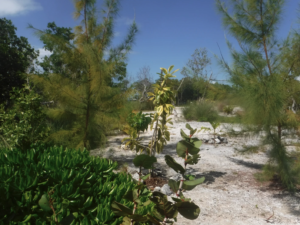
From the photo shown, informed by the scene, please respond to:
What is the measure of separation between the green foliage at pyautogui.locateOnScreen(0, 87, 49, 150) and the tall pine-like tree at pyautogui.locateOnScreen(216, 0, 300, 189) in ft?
10.1

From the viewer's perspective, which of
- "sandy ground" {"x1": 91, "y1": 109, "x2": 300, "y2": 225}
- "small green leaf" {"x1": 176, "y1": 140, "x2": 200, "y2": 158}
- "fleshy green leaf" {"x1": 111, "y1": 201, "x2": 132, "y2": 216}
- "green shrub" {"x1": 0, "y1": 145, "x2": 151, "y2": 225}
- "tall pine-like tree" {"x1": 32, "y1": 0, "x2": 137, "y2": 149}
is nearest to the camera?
"fleshy green leaf" {"x1": 111, "y1": 201, "x2": 132, "y2": 216}

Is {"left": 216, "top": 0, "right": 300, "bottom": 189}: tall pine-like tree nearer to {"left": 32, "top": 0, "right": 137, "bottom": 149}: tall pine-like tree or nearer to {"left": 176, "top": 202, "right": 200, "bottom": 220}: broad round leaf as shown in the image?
{"left": 32, "top": 0, "right": 137, "bottom": 149}: tall pine-like tree

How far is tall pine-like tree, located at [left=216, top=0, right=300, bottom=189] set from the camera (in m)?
Result: 3.17

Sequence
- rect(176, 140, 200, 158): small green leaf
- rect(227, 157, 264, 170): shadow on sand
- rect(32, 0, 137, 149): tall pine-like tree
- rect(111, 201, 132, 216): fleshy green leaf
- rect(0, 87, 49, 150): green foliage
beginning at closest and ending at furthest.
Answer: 1. rect(111, 201, 132, 216): fleshy green leaf
2. rect(176, 140, 200, 158): small green leaf
3. rect(0, 87, 49, 150): green foliage
4. rect(32, 0, 137, 149): tall pine-like tree
5. rect(227, 157, 264, 170): shadow on sand

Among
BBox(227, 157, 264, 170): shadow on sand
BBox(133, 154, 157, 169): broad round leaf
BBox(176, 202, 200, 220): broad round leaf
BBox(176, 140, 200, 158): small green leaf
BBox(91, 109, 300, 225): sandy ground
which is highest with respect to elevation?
BBox(176, 140, 200, 158): small green leaf

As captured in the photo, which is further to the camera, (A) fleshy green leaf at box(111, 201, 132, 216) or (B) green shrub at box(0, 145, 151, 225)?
(B) green shrub at box(0, 145, 151, 225)

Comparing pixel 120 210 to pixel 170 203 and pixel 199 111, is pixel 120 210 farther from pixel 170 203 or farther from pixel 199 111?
pixel 199 111

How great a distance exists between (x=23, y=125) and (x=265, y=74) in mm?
3677

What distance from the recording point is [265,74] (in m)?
3.46

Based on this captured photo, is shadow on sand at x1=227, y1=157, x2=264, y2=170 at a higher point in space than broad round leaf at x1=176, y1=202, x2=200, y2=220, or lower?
lower

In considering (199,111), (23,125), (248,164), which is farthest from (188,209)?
(199,111)

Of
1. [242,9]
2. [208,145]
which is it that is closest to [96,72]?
[242,9]

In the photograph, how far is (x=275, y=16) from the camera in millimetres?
3689

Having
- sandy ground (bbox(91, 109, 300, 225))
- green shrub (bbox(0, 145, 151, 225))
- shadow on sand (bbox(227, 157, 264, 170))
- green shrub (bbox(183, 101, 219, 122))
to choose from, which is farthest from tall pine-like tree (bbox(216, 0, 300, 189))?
green shrub (bbox(183, 101, 219, 122))
